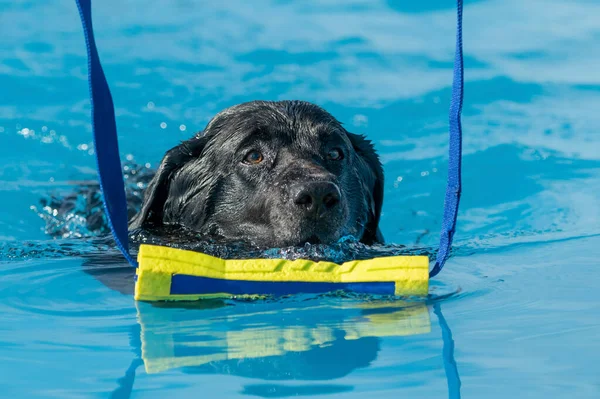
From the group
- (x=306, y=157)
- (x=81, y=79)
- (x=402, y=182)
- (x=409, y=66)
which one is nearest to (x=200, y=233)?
(x=306, y=157)

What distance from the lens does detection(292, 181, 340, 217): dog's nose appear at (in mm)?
4586

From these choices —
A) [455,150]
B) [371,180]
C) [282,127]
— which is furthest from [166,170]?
[455,150]

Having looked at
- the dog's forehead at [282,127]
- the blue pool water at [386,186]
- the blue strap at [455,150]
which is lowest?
the blue pool water at [386,186]

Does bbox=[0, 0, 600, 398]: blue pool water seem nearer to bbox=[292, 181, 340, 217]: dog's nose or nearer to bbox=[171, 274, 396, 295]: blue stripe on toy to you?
bbox=[171, 274, 396, 295]: blue stripe on toy

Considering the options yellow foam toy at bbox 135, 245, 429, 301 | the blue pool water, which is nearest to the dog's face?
the blue pool water

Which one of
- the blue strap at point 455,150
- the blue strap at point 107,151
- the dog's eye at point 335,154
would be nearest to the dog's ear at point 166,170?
the dog's eye at point 335,154

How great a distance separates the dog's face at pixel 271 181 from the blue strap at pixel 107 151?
4.35 ft

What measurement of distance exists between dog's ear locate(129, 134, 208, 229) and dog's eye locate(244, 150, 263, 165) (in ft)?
1.61

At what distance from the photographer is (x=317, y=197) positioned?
4590mm

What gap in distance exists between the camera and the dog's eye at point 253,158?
5422mm

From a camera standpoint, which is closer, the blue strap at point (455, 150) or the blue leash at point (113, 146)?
the blue leash at point (113, 146)

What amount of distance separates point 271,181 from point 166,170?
996mm

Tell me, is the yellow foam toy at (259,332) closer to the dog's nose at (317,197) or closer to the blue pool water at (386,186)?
the blue pool water at (386,186)

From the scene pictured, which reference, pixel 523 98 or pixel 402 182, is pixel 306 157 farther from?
pixel 523 98
